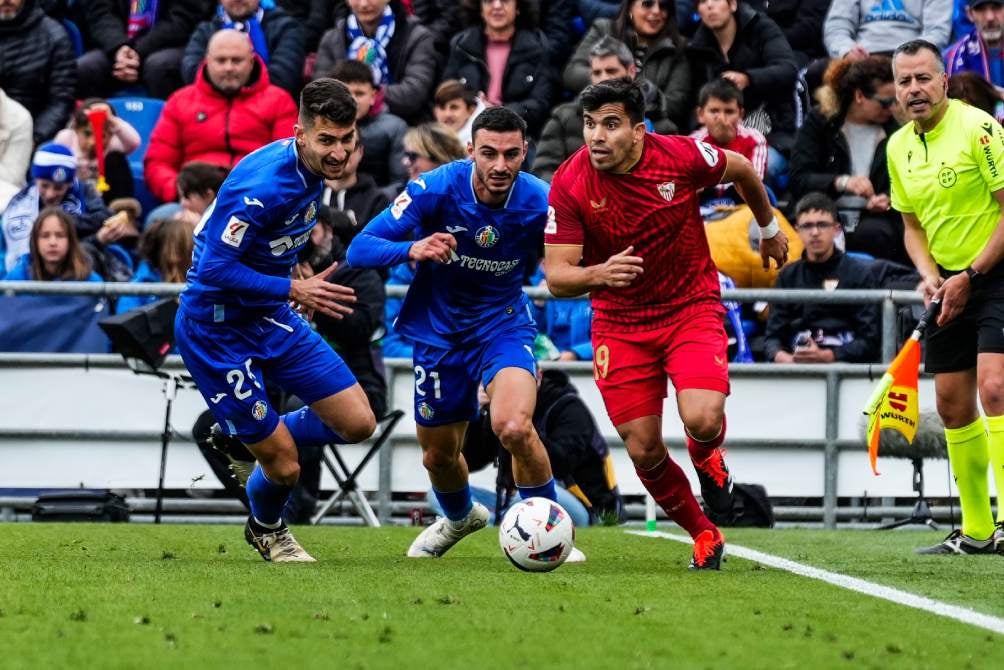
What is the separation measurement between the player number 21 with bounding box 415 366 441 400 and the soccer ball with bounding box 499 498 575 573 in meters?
1.30

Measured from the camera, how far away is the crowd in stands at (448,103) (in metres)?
12.9

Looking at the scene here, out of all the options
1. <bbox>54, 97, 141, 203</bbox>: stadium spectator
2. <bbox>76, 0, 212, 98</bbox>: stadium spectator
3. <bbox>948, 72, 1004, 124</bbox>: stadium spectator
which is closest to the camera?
<bbox>948, 72, 1004, 124</bbox>: stadium spectator

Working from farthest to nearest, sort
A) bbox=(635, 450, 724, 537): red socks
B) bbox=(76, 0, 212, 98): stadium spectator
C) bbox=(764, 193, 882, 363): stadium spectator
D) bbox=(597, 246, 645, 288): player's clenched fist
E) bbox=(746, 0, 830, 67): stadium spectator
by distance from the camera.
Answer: bbox=(76, 0, 212, 98): stadium spectator
bbox=(746, 0, 830, 67): stadium spectator
bbox=(764, 193, 882, 363): stadium spectator
bbox=(635, 450, 724, 537): red socks
bbox=(597, 246, 645, 288): player's clenched fist

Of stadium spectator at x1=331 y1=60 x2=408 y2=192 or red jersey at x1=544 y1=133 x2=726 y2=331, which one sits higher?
stadium spectator at x1=331 y1=60 x2=408 y2=192

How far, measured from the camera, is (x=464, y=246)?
9039 mm

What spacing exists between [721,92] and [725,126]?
0.85 feet

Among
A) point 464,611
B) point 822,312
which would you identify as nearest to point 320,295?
point 464,611

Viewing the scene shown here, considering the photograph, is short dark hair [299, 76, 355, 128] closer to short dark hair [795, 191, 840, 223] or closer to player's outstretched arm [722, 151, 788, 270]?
player's outstretched arm [722, 151, 788, 270]

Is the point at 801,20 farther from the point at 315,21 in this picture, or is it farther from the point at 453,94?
the point at 315,21

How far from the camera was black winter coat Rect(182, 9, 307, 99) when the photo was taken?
15.5 meters

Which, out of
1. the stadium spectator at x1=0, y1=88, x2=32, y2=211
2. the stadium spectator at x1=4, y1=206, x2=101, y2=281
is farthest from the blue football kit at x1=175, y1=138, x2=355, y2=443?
the stadium spectator at x1=0, y1=88, x2=32, y2=211

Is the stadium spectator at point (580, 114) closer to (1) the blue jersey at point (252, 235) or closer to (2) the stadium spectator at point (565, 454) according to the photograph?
(2) the stadium spectator at point (565, 454)

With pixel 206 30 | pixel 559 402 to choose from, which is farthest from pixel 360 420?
pixel 206 30

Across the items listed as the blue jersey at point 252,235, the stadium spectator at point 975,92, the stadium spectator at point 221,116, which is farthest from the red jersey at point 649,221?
the stadium spectator at point 221,116
